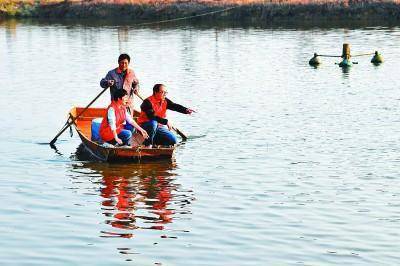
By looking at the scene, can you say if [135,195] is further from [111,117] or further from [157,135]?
[157,135]

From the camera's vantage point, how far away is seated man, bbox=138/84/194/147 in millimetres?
21328

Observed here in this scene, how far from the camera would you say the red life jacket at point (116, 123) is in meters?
20.5

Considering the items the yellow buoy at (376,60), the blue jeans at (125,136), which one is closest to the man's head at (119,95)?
the blue jeans at (125,136)

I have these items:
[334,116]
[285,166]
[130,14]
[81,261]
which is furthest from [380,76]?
[130,14]

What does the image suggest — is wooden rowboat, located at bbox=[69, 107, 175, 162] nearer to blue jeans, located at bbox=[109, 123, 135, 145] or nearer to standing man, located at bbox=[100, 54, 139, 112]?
blue jeans, located at bbox=[109, 123, 135, 145]

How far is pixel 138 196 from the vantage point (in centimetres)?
1820

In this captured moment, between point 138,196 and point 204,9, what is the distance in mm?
55459

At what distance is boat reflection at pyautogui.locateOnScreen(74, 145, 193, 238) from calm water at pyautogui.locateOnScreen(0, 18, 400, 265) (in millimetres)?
37

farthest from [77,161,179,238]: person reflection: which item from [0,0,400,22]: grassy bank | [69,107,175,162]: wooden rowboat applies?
[0,0,400,22]: grassy bank

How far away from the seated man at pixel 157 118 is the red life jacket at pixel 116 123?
0.68 meters

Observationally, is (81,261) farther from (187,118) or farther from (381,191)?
(187,118)

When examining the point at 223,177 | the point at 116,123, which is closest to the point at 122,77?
the point at 116,123

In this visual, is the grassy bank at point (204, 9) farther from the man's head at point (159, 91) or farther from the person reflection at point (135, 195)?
the person reflection at point (135, 195)

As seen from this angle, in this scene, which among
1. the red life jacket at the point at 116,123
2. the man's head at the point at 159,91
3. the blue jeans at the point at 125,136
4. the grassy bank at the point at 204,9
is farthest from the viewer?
the grassy bank at the point at 204,9
